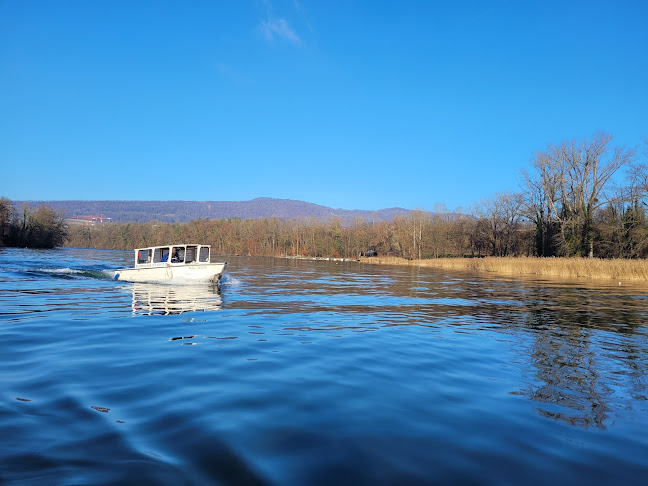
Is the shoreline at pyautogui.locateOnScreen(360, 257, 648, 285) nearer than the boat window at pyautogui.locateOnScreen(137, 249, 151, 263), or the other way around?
the boat window at pyautogui.locateOnScreen(137, 249, 151, 263)

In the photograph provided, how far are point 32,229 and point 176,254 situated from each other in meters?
89.7

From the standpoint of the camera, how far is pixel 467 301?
2141 cm

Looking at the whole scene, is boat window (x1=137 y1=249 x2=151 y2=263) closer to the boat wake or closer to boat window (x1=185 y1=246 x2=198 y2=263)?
the boat wake

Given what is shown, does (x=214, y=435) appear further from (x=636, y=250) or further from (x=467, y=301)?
(x=636, y=250)

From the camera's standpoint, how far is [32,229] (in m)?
99.1

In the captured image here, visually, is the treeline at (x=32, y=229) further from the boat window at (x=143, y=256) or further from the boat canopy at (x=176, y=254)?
the boat canopy at (x=176, y=254)

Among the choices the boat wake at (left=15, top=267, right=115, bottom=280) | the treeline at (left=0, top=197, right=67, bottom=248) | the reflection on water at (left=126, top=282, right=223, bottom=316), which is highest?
the treeline at (left=0, top=197, right=67, bottom=248)

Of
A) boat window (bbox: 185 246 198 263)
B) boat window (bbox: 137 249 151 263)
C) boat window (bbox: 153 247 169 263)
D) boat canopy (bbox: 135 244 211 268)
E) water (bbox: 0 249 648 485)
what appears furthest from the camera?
boat window (bbox: 137 249 151 263)

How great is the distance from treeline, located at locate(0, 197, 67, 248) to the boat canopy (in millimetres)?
80028

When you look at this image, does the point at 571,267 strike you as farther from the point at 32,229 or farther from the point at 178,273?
the point at 32,229

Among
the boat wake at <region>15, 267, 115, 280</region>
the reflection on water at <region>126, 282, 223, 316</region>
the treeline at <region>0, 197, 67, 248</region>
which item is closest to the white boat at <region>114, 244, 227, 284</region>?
the reflection on water at <region>126, 282, 223, 316</region>

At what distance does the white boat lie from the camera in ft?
88.8

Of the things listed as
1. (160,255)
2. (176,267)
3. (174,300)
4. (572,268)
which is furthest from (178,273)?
(572,268)

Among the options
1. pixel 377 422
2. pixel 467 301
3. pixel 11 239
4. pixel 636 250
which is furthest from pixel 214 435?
pixel 11 239
